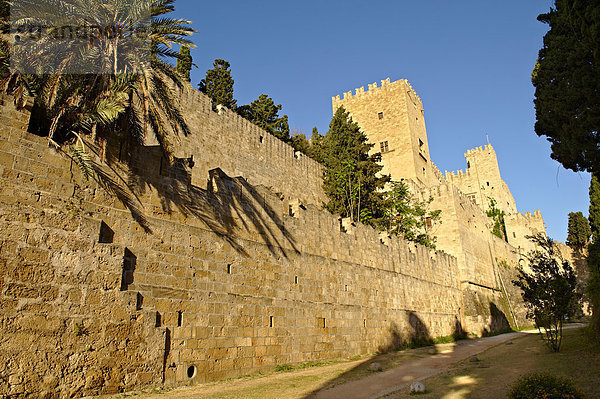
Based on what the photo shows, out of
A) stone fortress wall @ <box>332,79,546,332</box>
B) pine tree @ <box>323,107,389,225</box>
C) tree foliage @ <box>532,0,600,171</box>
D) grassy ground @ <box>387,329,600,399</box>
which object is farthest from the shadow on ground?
pine tree @ <box>323,107,389,225</box>

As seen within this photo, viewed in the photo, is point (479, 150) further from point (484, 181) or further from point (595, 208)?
point (595, 208)

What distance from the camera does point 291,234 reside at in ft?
44.0

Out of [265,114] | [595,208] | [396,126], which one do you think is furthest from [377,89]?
[595,208]

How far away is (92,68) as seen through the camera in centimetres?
915

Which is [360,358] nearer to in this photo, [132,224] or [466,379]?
[466,379]

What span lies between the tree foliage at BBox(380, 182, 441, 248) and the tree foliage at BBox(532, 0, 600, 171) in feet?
56.3

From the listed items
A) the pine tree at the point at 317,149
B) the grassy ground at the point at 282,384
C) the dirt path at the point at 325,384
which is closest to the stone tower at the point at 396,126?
the pine tree at the point at 317,149

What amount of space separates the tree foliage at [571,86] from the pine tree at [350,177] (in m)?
15.4

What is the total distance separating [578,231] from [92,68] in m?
50.8

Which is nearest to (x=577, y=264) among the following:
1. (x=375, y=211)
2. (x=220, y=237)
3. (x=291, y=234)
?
(x=375, y=211)

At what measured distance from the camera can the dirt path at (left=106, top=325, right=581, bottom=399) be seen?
7930 millimetres

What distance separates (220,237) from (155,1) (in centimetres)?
577

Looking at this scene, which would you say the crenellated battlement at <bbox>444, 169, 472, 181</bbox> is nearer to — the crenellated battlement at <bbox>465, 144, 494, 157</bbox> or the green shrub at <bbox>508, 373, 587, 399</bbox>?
the crenellated battlement at <bbox>465, 144, 494, 157</bbox>

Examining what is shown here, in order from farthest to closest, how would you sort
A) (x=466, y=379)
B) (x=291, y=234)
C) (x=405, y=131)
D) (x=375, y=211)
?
(x=405, y=131) → (x=375, y=211) → (x=291, y=234) → (x=466, y=379)
